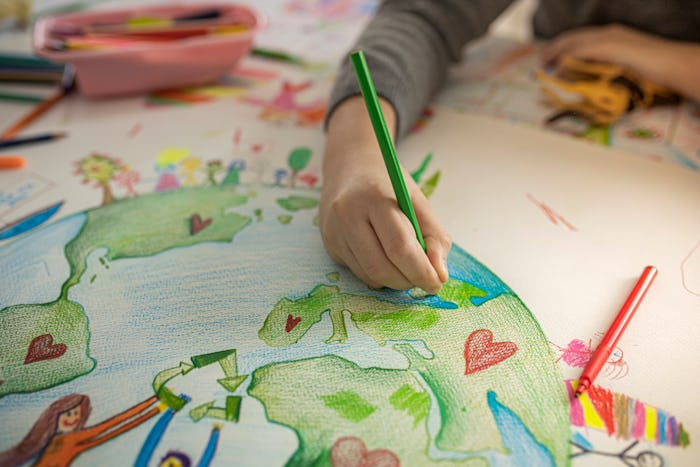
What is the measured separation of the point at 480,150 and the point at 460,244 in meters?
0.15

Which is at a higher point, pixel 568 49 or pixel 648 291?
pixel 568 49

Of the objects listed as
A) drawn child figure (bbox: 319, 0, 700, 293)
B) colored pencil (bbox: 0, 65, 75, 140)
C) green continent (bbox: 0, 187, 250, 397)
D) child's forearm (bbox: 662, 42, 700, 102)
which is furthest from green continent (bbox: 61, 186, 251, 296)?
child's forearm (bbox: 662, 42, 700, 102)

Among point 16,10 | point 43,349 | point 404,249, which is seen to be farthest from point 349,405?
point 16,10

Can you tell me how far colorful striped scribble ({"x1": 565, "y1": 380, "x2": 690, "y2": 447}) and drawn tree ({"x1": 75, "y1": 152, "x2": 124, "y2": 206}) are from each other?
44cm

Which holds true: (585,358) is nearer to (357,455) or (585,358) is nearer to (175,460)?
(357,455)

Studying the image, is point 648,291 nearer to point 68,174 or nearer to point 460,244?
point 460,244

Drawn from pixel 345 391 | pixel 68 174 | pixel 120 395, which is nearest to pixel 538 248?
pixel 345 391

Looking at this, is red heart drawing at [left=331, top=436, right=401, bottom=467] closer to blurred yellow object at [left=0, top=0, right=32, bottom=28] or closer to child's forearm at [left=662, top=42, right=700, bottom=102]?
child's forearm at [left=662, top=42, right=700, bottom=102]

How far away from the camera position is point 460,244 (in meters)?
0.48

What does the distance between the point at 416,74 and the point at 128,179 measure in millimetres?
318

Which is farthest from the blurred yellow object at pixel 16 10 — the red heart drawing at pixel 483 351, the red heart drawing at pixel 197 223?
the red heart drawing at pixel 483 351

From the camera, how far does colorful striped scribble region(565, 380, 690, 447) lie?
35 centimetres

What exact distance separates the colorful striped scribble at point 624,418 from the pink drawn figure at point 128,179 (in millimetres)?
422

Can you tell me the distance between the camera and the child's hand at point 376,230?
0.41 m
